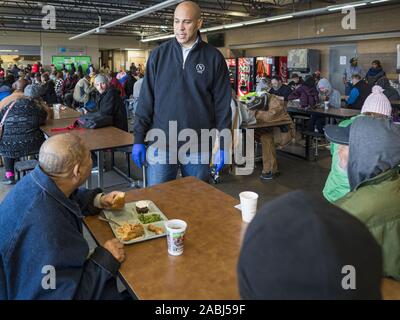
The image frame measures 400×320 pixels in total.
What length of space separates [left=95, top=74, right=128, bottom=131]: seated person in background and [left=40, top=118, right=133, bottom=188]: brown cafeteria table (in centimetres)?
39

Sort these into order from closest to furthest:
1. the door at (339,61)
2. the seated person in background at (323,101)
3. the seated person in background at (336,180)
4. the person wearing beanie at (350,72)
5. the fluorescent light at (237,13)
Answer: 1. the seated person in background at (336,180)
2. the seated person in background at (323,101)
3. the person wearing beanie at (350,72)
4. the door at (339,61)
5. the fluorescent light at (237,13)

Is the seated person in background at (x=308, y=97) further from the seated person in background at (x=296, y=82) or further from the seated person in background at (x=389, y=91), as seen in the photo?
the seated person in background at (x=389, y=91)

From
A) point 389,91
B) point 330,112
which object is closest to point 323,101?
point 330,112

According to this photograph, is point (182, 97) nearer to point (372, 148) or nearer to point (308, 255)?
point (372, 148)

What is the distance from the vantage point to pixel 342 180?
6.66 feet

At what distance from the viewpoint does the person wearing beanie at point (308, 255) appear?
56cm

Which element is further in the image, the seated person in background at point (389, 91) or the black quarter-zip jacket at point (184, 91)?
the seated person in background at point (389, 91)

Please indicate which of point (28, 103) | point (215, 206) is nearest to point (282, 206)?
point (215, 206)

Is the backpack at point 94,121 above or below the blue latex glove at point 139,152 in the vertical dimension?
above

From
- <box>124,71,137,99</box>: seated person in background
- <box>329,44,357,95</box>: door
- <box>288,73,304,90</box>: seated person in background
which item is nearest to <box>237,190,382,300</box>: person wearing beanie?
<box>288,73,304,90</box>: seated person in background

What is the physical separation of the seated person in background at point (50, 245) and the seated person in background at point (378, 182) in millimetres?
845

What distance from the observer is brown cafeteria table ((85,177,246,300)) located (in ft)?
3.81

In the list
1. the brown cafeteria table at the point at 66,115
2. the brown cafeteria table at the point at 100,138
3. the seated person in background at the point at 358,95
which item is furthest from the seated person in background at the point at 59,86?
the seated person in background at the point at 358,95
